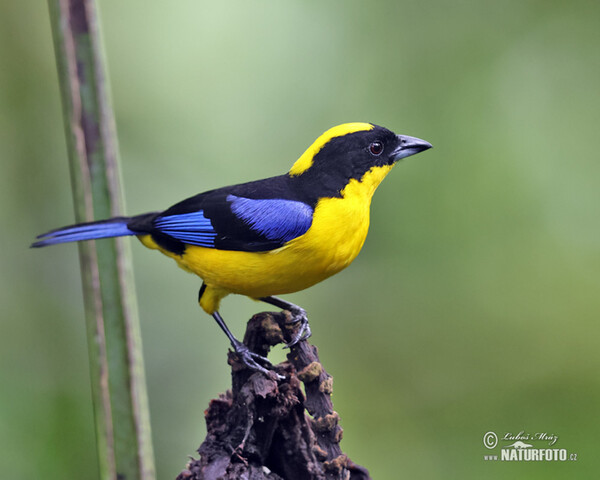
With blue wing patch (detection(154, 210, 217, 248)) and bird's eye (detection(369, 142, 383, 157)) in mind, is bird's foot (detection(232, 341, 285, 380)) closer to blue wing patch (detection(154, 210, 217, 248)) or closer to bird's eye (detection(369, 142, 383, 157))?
blue wing patch (detection(154, 210, 217, 248))

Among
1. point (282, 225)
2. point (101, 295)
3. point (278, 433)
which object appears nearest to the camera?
point (101, 295)

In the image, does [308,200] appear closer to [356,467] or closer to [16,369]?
[356,467]

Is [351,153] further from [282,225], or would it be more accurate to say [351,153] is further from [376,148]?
[282,225]

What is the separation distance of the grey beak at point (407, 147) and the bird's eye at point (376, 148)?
0.19 feet

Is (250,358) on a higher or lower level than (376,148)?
lower

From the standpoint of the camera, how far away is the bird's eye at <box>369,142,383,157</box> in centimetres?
255

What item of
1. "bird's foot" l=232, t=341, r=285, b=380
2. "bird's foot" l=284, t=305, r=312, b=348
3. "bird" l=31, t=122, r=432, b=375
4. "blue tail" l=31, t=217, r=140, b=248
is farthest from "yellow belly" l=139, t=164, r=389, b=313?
"blue tail" l=31, t=217, r=140, b=248

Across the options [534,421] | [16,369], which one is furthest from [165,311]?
[534,421]

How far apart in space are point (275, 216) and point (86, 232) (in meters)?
0.64

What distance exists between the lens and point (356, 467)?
223 cm

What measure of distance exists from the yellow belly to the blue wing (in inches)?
1.2

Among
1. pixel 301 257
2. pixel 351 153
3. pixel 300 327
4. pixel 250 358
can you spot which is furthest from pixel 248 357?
pixel 351 153

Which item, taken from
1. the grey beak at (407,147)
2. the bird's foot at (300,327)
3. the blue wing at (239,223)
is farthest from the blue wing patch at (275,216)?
the grey beak at (407,147)

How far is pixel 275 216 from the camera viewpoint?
94.9 inches
